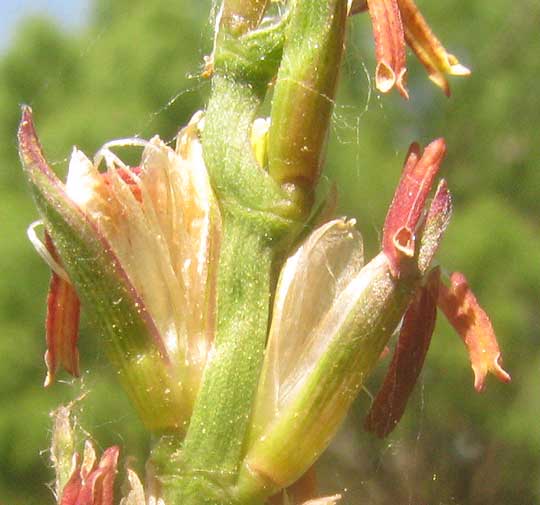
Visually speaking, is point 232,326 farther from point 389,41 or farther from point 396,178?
point 396,178

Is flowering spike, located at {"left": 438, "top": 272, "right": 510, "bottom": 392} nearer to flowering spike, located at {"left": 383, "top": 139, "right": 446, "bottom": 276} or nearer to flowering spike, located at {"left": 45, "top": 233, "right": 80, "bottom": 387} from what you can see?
flowering spike, located at {"left": 383, "top": 139, "right": 446, "bottom": 276}

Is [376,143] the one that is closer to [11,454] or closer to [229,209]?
[11,454]

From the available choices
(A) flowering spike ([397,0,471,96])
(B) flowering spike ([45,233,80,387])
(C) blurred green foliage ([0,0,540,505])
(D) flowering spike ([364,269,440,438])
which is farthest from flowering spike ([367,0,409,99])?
(C) blurred green foliage ([0,0,540,505])

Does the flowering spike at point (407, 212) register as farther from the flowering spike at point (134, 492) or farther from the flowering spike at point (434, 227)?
the flowering spike at point (134, 492)


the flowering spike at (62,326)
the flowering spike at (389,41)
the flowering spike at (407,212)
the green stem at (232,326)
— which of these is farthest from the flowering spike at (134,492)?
the flowering spike at (389,41)

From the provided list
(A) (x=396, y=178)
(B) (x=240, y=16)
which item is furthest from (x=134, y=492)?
(A) (x=396, y=178)

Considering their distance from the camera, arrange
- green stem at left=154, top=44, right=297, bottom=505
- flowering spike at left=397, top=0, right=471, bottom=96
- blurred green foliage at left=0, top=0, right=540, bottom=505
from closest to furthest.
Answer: green stem at left=154, top=44, right=297, bottom=505 → flowering spike at left=397, top=0, right=471, bottom=96 → blurred green foliage at left=0, top=0, right=540, bottom=505
